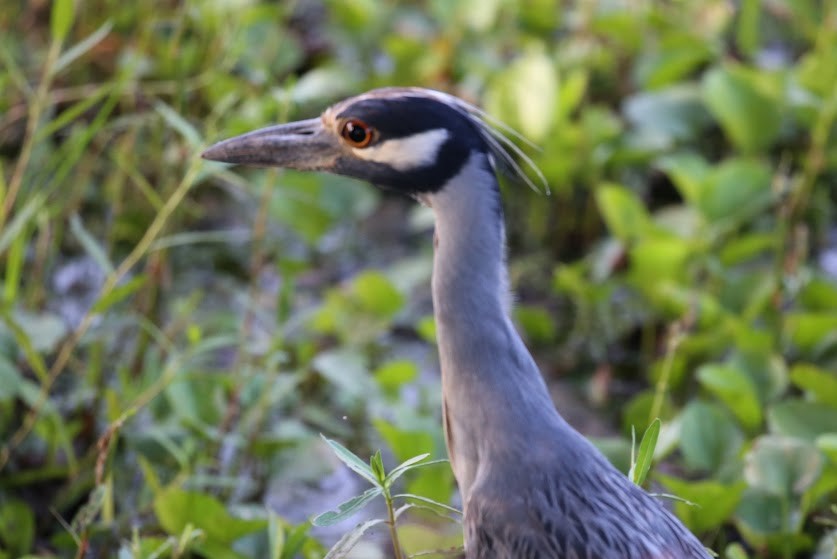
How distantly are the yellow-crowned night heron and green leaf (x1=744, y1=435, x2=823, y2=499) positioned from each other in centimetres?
67

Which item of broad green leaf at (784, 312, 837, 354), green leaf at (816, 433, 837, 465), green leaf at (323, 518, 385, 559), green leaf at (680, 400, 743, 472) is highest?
green leaf at (323, 518, 385, 559)

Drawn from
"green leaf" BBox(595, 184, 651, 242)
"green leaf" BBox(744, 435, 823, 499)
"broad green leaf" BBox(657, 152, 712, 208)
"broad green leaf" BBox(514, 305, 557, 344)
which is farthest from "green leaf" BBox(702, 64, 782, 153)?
"green leaf" BBox(744, 435, 823, 499)

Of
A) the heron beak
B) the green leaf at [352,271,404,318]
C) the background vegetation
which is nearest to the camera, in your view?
the heron beak

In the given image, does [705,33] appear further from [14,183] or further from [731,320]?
[14,183]

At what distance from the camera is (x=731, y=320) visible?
3.61 meters

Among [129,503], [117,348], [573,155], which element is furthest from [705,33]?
[129,503]

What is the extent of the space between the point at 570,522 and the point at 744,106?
101 inches

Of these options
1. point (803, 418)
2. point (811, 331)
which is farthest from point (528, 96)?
point (803, 418)

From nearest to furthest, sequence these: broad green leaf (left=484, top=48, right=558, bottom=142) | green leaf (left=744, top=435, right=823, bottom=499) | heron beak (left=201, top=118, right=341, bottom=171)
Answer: heron beak (left=201, top=118, right=341, bottom=171)
green leaf (left=744, top=435, right=823, bottom=499)
broad green leaf (left=484, top=48, right=558, bottom=142)

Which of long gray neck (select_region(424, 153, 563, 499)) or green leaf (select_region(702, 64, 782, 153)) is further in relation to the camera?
green leaf (select_region(702, 64, 782, 153))

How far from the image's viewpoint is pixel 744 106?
14.5 ft

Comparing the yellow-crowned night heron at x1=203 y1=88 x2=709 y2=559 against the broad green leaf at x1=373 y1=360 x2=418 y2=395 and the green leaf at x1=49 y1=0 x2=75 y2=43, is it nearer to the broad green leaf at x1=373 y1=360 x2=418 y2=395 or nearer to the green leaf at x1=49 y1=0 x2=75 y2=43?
the green leaf at x1=49 y1=0 x2=75 y2=43

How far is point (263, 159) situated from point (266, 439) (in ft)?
3.20

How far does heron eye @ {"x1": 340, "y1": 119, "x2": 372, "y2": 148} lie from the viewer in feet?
7.88
